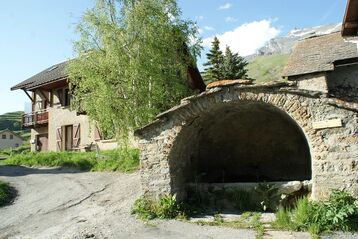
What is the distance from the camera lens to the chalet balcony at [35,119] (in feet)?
91.9

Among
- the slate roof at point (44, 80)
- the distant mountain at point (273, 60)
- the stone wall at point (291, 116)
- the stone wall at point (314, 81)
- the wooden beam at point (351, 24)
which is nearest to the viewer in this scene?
the stone wall at point (291, 116)

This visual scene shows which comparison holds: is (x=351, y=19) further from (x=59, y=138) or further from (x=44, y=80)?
(x=44, y=80)

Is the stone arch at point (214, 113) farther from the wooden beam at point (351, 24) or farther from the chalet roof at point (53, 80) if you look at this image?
the chalet roof at point (53, 80)

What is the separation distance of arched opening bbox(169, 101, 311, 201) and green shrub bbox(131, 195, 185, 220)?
6.20 ft

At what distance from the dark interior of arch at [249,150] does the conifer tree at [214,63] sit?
21.0 metres

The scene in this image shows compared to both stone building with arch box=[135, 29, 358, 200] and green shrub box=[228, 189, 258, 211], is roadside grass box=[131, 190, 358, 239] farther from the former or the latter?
green shrub box=[228, 189, 258, 211]

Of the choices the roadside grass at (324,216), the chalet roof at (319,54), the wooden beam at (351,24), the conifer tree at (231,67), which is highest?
the conifer tree at (231,67)

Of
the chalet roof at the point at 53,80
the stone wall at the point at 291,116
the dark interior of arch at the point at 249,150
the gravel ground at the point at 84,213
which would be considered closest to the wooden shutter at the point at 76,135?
the chalet roof at the point at 53,80

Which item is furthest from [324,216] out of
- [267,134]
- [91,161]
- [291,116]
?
[91,161]

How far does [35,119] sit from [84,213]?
2055 cm

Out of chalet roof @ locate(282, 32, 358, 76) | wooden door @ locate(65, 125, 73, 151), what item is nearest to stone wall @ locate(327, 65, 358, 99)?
chalet roof @ locate(282, 32, 358, 76)

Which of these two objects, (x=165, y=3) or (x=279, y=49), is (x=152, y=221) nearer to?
(x=165, y=3)

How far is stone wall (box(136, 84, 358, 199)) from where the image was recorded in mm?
7652

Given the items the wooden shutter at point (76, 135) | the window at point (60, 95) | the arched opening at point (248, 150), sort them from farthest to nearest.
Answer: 1. the window at point (60, 95)
2. the wooden shutter at point (76, 135)
3. the arched opening at point (248, 150)
